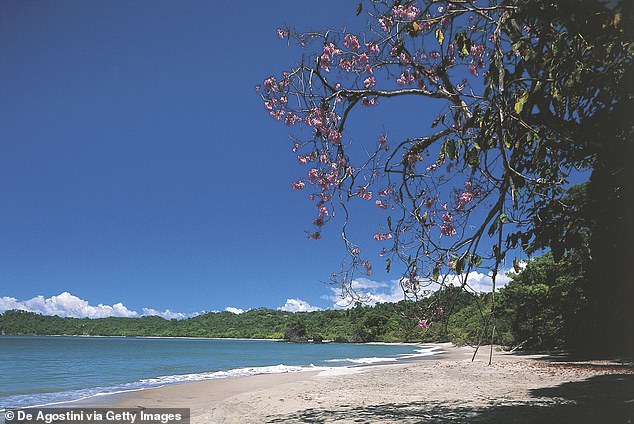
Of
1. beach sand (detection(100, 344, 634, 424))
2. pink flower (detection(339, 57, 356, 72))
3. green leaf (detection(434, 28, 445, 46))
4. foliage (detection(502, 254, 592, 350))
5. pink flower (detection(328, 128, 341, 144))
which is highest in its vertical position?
pink flower (detection(339, 57, 356, 72))

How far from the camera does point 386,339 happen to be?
8506 centimetres

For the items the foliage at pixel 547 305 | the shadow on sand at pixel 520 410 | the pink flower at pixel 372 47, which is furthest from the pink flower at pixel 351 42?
the foliage at pixel 547 305

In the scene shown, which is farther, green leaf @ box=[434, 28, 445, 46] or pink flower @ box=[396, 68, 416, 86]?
pink flower @ box=[396, 68, 416, 86]

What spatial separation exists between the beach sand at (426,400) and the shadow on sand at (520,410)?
0.05ft

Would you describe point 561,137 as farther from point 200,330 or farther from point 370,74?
point 200,330

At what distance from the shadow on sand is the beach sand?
0.01 metres

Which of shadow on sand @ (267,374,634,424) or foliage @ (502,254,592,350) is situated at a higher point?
foliage @ (502,254,592,350)

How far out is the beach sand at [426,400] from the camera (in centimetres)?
781

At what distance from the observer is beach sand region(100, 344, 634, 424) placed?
25.6ft

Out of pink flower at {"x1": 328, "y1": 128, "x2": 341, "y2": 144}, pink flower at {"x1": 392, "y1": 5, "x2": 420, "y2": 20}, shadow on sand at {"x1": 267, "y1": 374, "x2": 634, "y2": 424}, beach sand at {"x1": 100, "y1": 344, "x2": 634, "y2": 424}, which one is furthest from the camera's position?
beach sand at {"x1": 100, "y1": 344, "x2": 634, "y2": 424}

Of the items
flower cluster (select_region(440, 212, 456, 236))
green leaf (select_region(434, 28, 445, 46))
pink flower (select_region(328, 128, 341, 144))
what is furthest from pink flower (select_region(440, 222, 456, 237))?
green leaf (select_region(434, 28, 445, 46))

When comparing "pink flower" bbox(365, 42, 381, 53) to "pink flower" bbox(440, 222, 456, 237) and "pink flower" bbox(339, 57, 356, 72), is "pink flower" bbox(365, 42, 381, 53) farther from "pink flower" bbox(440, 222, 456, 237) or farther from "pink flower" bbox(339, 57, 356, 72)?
"pink flower" bbox(440, 222, 456, 237)

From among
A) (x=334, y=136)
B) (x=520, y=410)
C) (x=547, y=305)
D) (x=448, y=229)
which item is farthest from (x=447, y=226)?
(x=547, y=305)

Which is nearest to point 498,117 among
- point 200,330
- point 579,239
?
point 579,239
